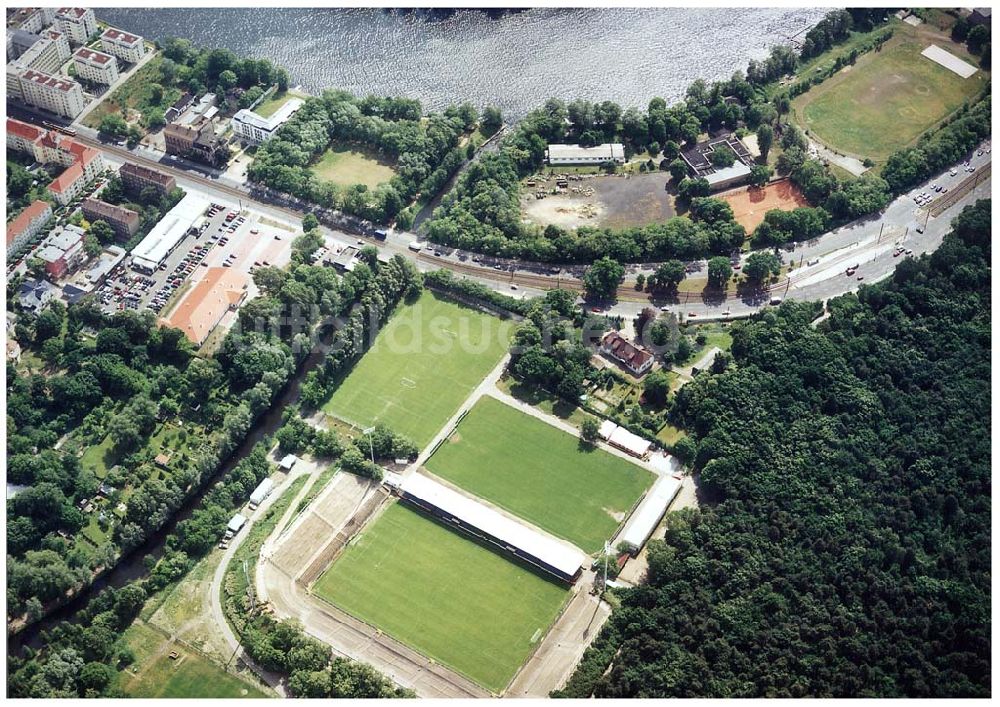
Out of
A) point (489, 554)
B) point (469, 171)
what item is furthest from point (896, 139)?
point (489, 554)

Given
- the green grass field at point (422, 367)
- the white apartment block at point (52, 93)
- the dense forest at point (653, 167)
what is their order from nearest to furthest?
the green grass field at point (422, 367) < the dense forest at point (653, 167) < the white apartment block at point (52, 93)

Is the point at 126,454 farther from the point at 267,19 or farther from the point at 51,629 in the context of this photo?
the point at 267,19

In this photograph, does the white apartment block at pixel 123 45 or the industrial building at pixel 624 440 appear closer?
the industrial building at pixel 624 440

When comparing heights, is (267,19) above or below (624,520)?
above

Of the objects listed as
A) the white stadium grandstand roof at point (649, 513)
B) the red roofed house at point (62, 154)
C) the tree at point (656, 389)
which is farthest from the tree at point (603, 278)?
the red roofed house at point (62, 154)

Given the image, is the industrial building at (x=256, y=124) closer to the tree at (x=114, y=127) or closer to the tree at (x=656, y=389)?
the tree at (x=114, y=127)

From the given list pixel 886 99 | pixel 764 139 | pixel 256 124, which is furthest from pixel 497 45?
pixel 886 99

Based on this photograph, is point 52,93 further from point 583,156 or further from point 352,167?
point 583,156
